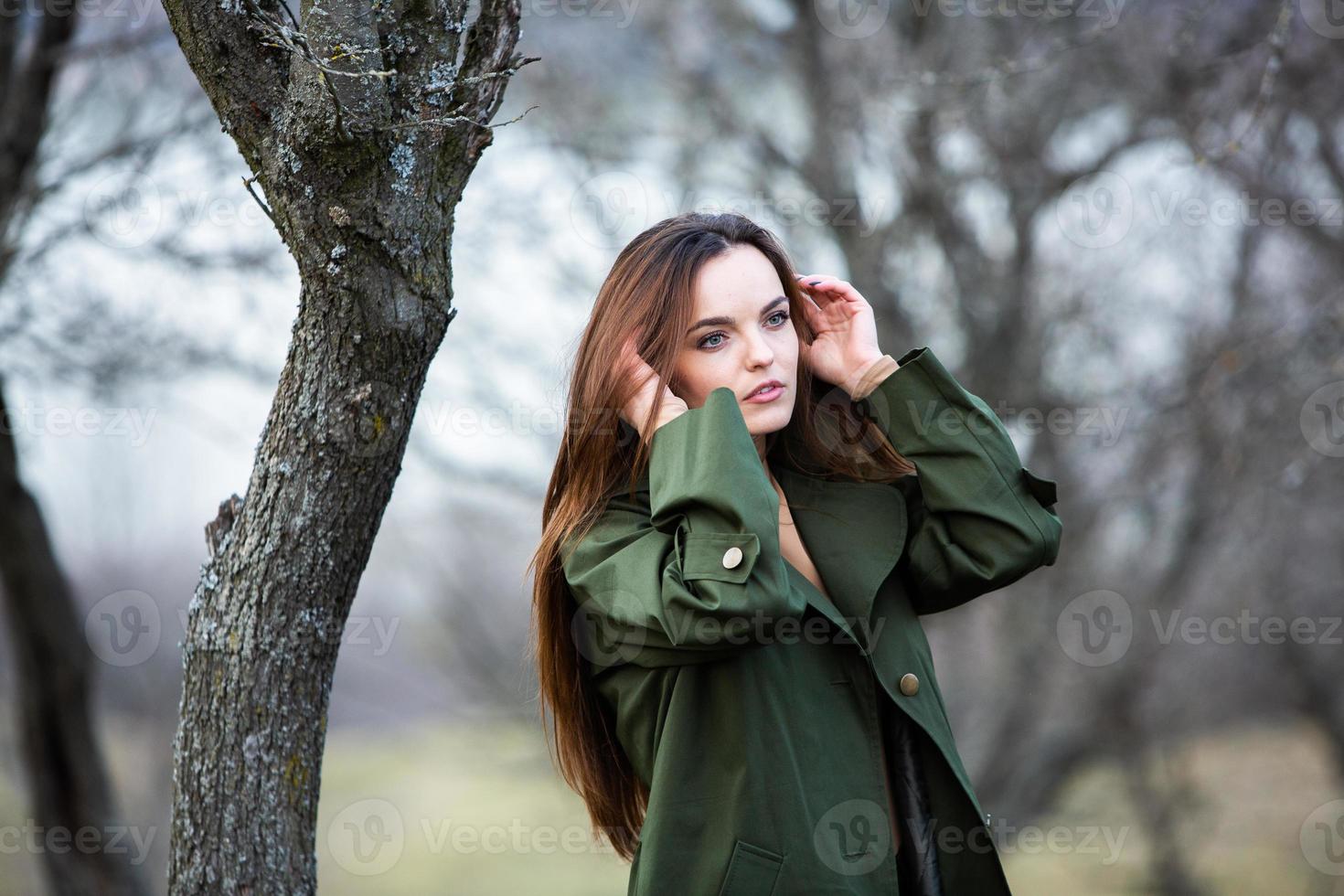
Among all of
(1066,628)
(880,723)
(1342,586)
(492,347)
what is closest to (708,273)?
(880,723)

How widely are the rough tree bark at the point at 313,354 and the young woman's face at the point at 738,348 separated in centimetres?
48

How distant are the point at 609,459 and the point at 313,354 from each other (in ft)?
1.89

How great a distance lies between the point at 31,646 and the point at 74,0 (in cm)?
238

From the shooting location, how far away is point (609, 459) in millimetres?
2201

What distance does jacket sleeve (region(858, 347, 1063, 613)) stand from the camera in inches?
85.9

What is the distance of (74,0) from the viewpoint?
4039mm

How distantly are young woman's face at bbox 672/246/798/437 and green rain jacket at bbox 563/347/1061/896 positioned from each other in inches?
4.8

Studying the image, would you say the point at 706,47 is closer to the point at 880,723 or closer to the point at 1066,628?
the point at 1066,628
